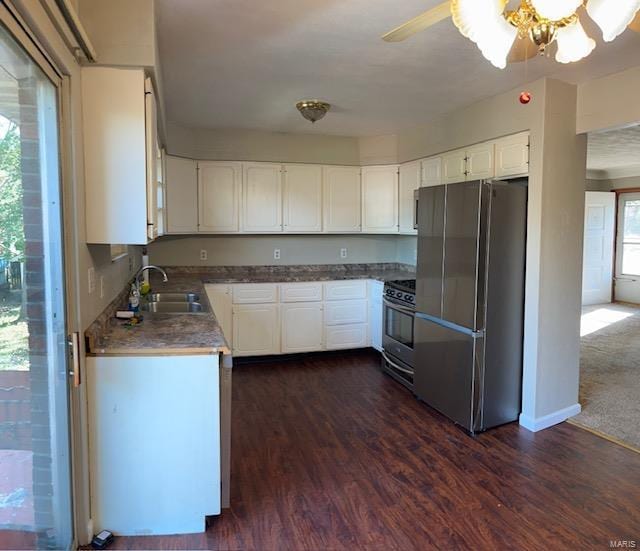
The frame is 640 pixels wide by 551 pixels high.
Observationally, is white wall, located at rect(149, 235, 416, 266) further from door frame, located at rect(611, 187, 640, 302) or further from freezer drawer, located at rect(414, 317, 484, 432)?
door frame, located at rect(611, 187, 640, 302)

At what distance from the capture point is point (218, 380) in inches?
78.3

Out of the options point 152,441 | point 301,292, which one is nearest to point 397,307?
point 301,292

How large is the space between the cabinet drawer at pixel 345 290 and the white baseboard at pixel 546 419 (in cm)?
209

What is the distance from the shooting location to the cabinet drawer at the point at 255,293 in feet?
14.5

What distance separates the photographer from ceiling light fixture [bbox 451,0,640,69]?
1.27m

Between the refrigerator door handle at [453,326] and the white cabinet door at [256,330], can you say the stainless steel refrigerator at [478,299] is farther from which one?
the white cabinet door at [256,330]

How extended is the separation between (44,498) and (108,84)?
1.70m

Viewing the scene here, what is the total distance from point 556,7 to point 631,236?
8026 mm

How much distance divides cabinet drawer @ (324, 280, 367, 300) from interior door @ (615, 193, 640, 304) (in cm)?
572

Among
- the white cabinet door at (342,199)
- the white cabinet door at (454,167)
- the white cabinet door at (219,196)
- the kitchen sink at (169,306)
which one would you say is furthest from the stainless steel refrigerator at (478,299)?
the white cabinet door at (219,196)

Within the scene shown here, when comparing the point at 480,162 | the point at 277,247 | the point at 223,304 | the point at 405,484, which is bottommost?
the point at 405,484

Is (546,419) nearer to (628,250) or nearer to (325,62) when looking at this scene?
(325,62)

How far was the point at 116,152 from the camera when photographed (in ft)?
6.51

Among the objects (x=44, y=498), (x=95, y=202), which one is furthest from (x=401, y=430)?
(x=95, y=202)
